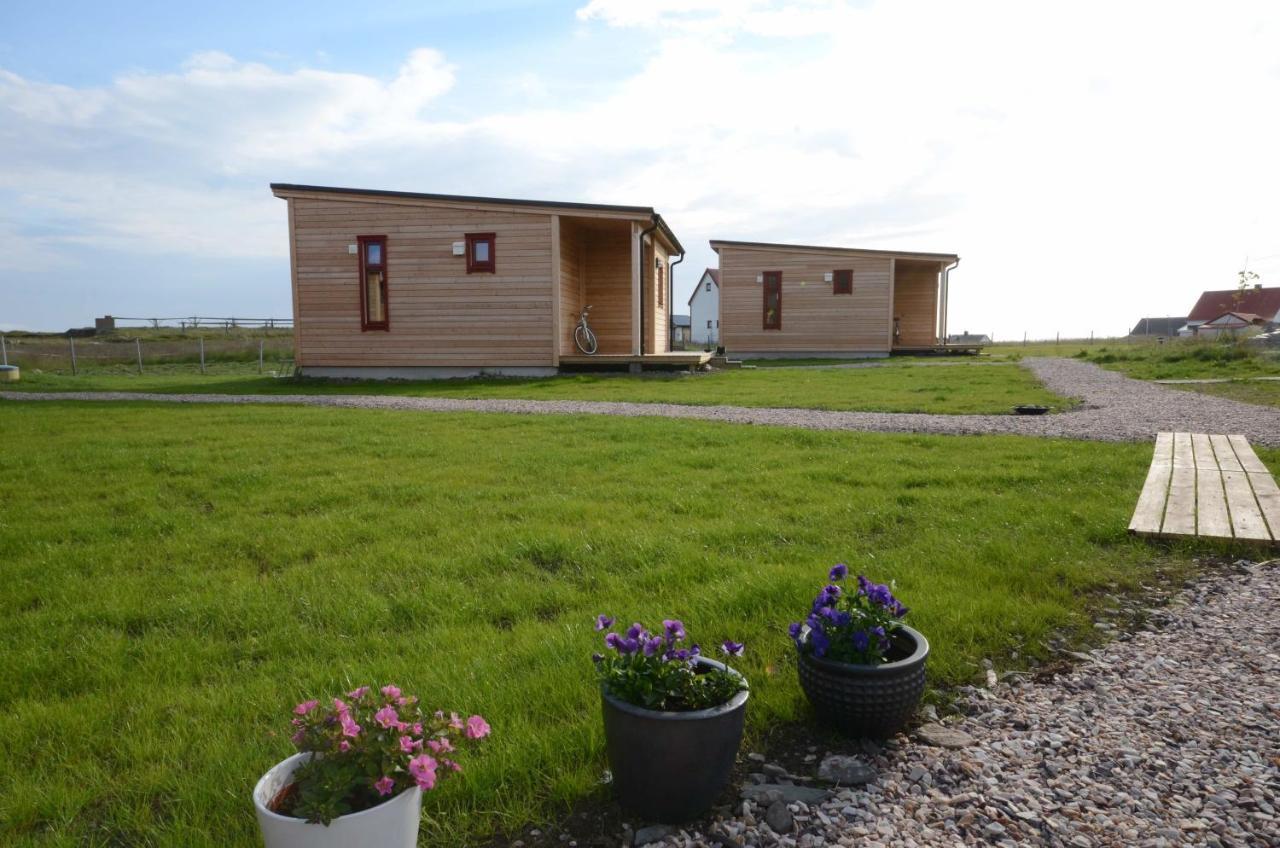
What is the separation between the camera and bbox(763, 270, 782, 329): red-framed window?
79.8 feet

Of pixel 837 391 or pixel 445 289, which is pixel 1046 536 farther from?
pixel 445 289

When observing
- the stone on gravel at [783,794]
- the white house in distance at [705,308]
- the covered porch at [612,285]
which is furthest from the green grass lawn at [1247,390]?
the white house in distance at [705,308]

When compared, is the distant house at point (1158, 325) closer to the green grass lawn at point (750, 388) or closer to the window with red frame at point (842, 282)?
the window with red frame at point (842, 282)

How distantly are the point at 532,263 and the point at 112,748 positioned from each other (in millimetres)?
13735

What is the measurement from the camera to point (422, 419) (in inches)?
372

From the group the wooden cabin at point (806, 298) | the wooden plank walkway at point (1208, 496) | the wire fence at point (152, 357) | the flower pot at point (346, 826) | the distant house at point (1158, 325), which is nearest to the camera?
the flower pot at point (346, 826)

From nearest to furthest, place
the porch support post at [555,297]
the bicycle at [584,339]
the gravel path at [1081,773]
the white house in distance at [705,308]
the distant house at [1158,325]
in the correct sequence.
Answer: the gravel path at [1081,773]
the porch support post at [555,297]
the bicycle at [584,339]
the white house in distance at [705,308]
the distant house at [1158,325]

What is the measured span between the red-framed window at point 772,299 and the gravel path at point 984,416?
38.1 ft

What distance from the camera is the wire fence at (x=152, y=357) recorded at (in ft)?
77.9

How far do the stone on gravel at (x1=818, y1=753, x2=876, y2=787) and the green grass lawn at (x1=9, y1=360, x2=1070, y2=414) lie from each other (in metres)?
8.35

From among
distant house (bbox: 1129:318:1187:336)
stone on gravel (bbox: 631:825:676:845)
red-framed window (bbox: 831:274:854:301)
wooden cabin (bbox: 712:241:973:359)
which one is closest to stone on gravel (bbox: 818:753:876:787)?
stone on gravel (bbox: 631:825:676:845)

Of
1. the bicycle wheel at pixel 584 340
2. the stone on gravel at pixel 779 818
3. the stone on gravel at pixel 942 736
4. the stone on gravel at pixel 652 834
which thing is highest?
the bicycle wheel at pixel 584 340

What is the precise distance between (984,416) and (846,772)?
821cm

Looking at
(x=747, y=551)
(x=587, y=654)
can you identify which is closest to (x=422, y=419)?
(x=747, y=551)
